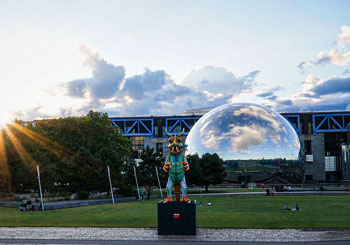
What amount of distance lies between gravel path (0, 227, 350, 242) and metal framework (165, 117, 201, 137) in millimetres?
82385

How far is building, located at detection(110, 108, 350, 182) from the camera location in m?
102

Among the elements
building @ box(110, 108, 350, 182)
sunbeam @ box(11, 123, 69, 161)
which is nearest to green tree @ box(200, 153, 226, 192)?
sunbeam @ box(11, 123, 69, 161)

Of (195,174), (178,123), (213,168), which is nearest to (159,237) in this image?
(195,174)

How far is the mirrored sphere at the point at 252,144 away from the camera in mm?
65875

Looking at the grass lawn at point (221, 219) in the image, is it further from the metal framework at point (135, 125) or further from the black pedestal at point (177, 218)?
the metal framework at point (135, 125)

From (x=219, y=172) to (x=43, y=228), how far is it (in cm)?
4201

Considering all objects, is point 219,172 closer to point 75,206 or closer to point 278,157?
point 278,157

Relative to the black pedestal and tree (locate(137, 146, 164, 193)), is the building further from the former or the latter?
the black pedestal

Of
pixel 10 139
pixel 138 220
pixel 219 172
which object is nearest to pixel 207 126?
pixel 219 172

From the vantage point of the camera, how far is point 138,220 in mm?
26969

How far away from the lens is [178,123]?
108062mm

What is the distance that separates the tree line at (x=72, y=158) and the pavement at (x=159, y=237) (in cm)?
2343

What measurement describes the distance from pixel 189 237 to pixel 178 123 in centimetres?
8758

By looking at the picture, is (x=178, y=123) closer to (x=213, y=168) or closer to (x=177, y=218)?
(x=213, y=168)
